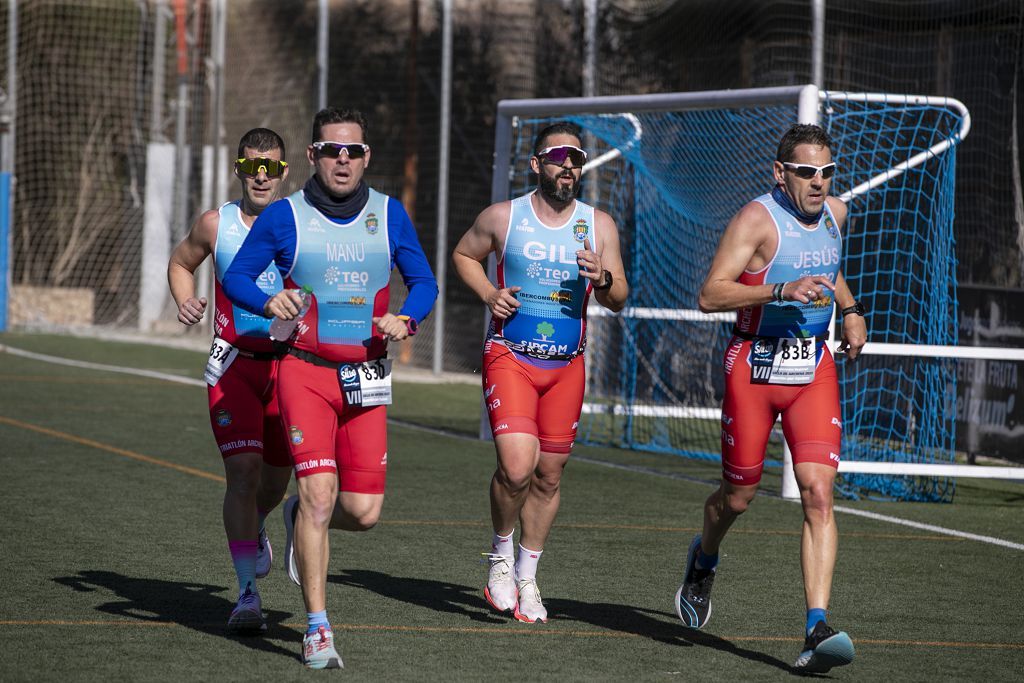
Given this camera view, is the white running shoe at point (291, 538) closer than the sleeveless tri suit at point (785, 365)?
No

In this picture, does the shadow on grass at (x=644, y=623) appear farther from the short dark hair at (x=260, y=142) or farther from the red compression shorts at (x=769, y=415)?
the short dark hair at (x=260, y=142)

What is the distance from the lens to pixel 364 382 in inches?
252

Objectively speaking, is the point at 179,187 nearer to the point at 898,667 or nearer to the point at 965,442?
the point at 965,442

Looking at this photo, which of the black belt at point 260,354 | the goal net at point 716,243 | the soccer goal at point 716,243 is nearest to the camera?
the black belt at point 260,354

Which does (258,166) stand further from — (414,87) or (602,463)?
(414,87)

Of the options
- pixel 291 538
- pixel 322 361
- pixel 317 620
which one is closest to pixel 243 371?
pixel 291 538

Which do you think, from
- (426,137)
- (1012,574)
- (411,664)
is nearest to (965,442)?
(1012,574)

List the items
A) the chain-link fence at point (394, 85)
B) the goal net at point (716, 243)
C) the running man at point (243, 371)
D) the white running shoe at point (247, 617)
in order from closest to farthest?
the white running shoe at point (247, 617)
the running man at point (243, 371)
the goal net at point (716, 243)
the chain-link fence at point (394, 85)

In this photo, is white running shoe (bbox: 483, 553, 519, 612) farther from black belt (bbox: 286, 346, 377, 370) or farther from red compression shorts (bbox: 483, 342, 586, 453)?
black belt (bbox: 286, 346, 377, 370)

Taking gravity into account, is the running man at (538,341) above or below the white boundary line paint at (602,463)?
above

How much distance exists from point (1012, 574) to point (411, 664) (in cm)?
417

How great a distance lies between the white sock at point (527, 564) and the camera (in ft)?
24.4

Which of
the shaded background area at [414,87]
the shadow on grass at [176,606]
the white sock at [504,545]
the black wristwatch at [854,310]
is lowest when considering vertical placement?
the shadow on grass at [176,606]

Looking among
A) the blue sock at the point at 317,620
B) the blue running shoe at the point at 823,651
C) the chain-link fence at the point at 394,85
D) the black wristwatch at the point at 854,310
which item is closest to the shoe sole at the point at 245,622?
the blue sock at the point at 317,620
